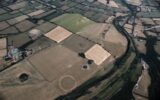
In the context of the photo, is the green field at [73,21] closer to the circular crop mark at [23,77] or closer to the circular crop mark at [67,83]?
the circular crop mark at [67,83]

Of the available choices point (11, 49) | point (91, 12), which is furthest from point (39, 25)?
point (91, 12)

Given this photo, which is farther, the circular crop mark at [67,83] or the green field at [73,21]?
the green field at [73,21]

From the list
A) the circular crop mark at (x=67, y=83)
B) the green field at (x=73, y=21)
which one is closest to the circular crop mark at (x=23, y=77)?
the circular crop mark at (x=67, y=83)

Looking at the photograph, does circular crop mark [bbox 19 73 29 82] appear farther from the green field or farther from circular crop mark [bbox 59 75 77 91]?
the green field

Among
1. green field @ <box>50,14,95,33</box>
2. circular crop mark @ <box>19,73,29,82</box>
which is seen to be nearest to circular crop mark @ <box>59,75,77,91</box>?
circular crop mark @ <box>19,73,29,82</box>

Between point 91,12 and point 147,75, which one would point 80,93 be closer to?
point 147,75

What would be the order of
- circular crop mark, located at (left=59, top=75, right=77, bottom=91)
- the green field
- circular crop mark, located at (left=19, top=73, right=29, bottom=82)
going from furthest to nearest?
1. the green field
2. circular crop mark, located at (left=19, top=73, right=29, bottom=82)
3. circular crop mark, located at (left=59, top=75, right=77, bottom=91)

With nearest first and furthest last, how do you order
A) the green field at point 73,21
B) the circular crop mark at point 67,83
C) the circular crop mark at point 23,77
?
the circular crop mark at point 67,83 < the circular crop mark at point 23,77 < the green field at point 73,21

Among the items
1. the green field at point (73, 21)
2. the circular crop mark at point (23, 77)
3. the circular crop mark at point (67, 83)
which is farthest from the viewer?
the green field at point (73, 21)

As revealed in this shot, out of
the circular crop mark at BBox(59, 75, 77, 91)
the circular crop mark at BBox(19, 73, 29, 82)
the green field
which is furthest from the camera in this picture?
the green field
